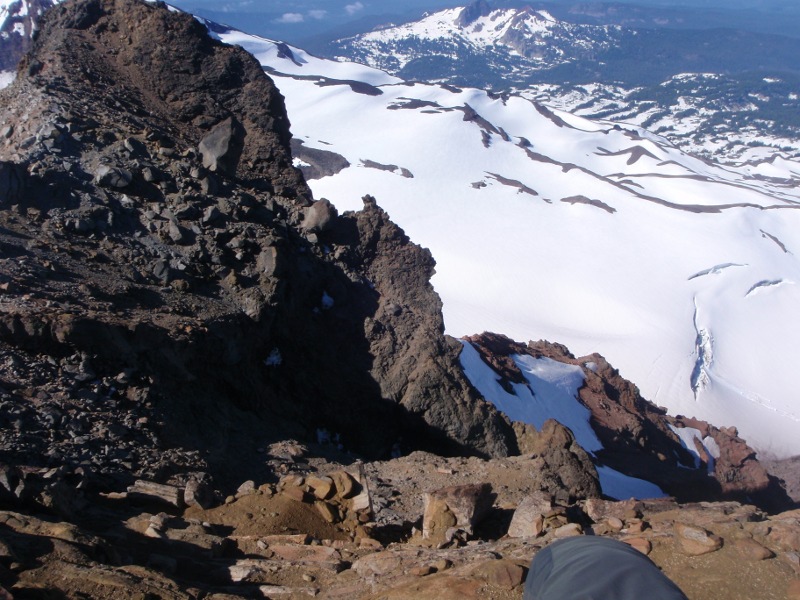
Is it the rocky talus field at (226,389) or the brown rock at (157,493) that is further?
the brown rock at (157,493)

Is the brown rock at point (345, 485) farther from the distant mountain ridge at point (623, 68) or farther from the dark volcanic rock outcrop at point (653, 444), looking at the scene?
the distant mountain ridge at point (623, 68)

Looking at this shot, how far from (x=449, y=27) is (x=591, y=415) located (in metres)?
134

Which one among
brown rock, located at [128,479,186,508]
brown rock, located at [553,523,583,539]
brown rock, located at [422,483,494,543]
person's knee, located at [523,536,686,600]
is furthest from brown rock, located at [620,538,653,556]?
brown rock, located at [128,479,186,508]

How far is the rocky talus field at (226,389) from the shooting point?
390cm

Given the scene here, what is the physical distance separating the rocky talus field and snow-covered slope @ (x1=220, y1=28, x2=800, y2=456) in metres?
12.5

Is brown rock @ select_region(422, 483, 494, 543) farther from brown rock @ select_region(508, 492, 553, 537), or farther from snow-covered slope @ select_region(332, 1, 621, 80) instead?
snow-covered slope @ select_region(332, 1, 621, 80)

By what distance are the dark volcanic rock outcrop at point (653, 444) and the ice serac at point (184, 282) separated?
464 cm

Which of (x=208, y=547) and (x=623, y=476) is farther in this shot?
(x=623, y=476)

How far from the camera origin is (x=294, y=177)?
1009cm

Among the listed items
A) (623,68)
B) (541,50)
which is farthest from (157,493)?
(541,50)

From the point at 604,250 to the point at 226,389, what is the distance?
21.6 meters

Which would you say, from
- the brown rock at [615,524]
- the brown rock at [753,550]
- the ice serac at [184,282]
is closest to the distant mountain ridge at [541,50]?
the ice serac at [184,282]

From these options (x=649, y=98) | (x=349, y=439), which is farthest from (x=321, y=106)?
(x=649, y=98)

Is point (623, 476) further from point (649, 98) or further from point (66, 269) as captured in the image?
point (649, 98)
